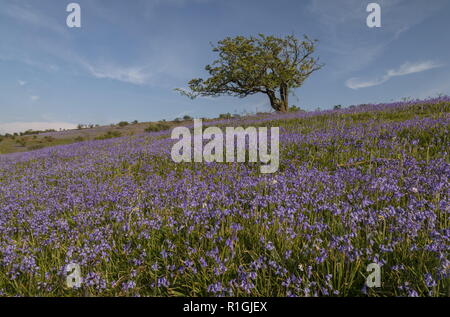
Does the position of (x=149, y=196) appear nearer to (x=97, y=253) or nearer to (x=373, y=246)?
(x=97, y=253)

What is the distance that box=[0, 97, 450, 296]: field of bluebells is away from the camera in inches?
77.3

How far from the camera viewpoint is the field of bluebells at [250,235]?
1.96 meters

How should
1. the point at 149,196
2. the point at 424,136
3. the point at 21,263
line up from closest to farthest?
the point at 21,263 → the point at 149,196 → the point at 424,136

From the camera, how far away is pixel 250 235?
251 cm

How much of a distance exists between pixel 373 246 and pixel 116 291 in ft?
7.46

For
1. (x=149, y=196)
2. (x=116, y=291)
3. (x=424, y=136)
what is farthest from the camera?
(x=424, y=136)

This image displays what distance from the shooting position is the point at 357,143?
18.6 feet

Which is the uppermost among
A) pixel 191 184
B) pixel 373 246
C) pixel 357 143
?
pixel 357 143

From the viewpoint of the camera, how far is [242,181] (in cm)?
396

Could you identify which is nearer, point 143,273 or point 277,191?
point 143,273

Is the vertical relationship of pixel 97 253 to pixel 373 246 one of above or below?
below

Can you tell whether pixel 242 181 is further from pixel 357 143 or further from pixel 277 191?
pixel 357 143
